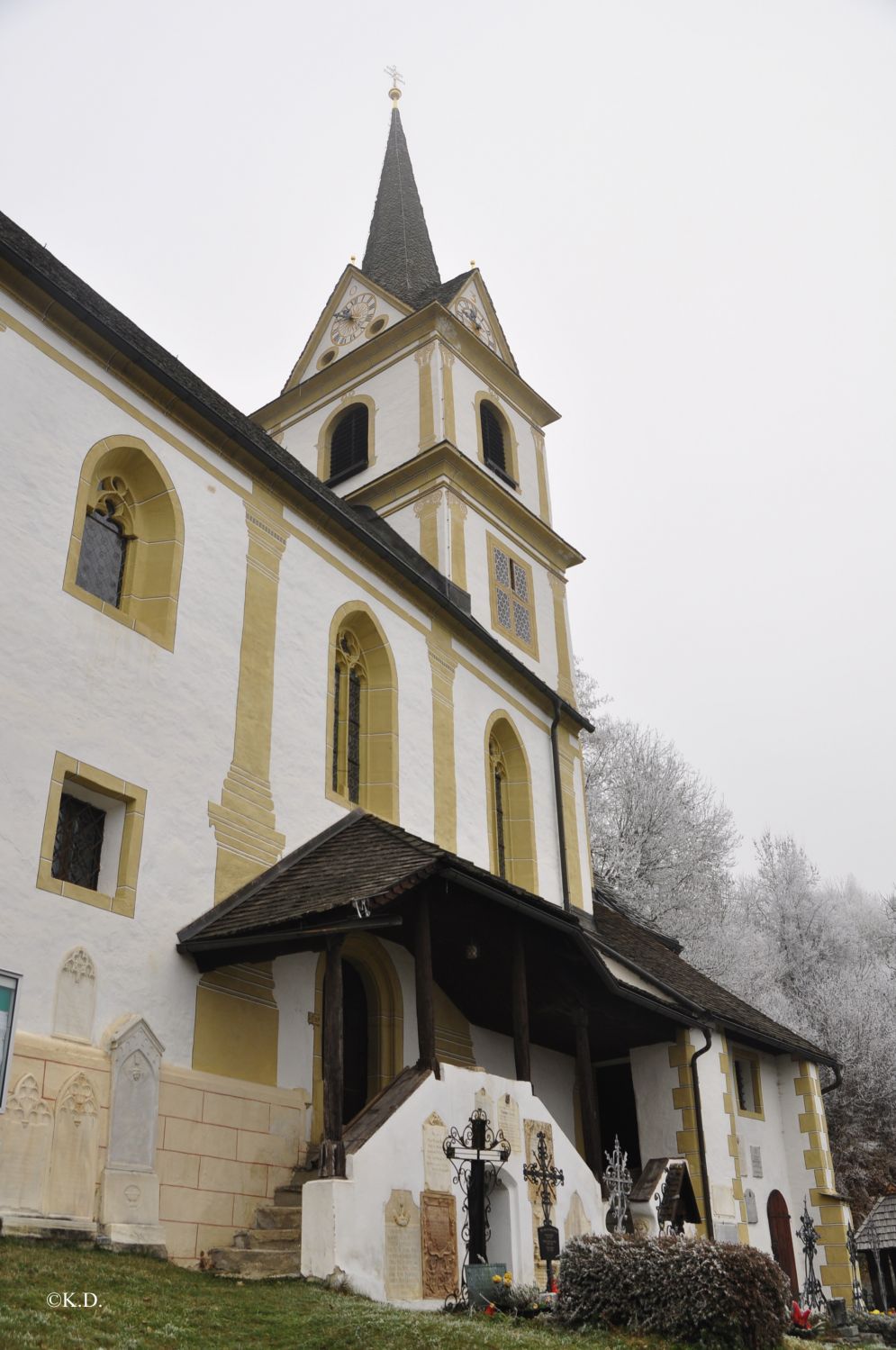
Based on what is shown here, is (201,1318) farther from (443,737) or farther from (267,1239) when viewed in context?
(443,737)

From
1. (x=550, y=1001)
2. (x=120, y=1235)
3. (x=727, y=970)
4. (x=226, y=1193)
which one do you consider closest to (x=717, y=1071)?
(x=550, y=1001)

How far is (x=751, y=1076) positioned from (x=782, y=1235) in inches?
98.7

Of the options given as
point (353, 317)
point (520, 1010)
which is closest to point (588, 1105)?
point (520, 1010)

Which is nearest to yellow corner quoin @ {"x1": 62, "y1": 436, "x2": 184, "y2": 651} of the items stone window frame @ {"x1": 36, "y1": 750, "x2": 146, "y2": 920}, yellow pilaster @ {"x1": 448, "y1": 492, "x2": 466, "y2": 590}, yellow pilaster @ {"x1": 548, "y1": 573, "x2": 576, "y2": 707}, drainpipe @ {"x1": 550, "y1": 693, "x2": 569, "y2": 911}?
stone window frame @ {"x1": 36, "y1": 750, "x2": 146, "y2": 920}

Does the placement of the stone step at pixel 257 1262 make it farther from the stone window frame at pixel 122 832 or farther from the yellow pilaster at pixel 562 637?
the yellow pilaster at pixel 562 637

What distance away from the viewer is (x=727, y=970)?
33.7 meters

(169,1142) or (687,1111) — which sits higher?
(687,1111)

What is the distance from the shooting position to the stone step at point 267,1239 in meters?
11.0

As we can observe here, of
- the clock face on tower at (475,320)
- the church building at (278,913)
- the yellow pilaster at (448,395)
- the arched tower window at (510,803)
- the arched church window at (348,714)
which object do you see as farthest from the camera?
the clock face on tower at (475,320)

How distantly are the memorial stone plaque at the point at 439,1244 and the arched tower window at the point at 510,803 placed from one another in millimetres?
8412

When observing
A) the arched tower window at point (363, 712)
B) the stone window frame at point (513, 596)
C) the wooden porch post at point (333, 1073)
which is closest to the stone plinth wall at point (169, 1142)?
the wooden porch post at point (333, 1073)

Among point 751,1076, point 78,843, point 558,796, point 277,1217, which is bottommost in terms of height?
point 277,1217

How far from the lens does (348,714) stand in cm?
1658

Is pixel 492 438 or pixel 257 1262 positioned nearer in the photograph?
pixel 257 1262
